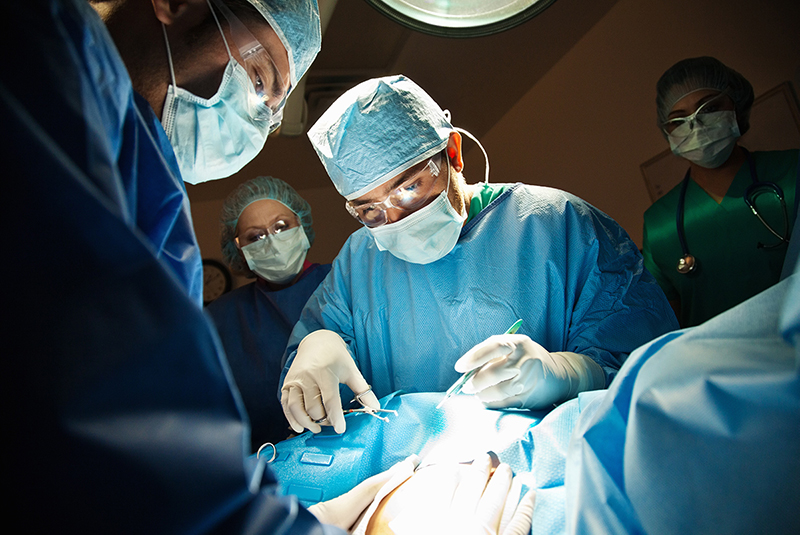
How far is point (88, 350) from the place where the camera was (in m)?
0.38

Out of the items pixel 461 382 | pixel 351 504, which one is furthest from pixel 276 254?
pixel 351 504

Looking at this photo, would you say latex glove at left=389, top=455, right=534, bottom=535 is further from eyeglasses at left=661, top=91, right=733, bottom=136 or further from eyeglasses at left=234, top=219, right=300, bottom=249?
eyeglasses at left=661, top=91, right=733, bottom=136

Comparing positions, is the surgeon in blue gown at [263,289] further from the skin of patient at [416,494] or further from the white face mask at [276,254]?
the skin of patient at [416,494]

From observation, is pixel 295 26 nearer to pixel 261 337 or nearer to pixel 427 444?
pixel 427 444

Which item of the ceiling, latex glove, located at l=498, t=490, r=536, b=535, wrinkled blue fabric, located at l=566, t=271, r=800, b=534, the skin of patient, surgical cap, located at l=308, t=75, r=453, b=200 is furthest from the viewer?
the ceiling

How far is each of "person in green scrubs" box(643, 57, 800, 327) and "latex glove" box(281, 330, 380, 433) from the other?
1.75 meters

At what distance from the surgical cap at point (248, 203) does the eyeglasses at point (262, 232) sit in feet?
0.45

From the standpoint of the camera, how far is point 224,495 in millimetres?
450

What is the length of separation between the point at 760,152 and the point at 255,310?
2.68 m

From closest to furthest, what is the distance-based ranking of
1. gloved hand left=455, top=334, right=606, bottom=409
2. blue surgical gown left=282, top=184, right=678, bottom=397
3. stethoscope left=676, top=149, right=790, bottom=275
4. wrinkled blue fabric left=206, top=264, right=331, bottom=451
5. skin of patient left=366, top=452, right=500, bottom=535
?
skin of patient left=366, top=452, right=500, bottom=535
gloved hand left=455, top=334, right=606, bottom=409
blue surgical gown left=282, top=184, right=678, bottom=397
stethoscope left=676, top=149, right=790, bottom=275
wrinkled blue fabric left=206, top=264, right=331, bottom=451

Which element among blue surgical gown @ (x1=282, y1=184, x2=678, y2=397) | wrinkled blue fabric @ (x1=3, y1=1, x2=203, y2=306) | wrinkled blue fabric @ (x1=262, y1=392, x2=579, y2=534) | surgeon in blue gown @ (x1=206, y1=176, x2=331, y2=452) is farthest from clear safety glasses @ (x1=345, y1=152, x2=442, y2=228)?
surgeon in blue gown @ (x1=206, y1=176, x2=331, y2=452)

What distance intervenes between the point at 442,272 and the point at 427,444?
615 mm

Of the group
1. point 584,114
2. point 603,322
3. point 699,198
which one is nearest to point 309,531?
point 603,322

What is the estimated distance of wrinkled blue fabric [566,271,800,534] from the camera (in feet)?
1.63
